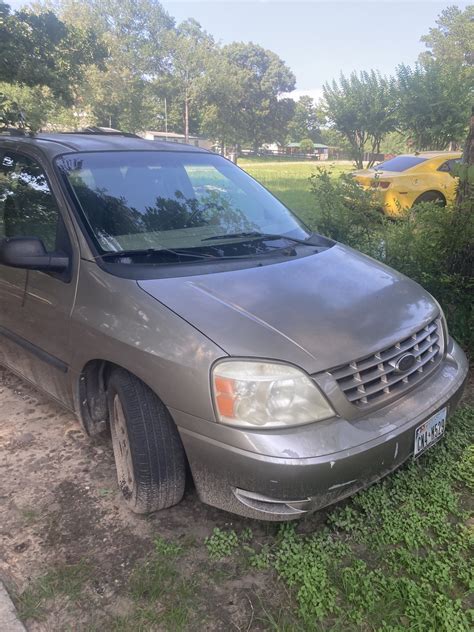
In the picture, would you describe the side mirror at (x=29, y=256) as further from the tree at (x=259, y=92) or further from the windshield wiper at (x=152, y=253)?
the tree at (x=259, y=92)

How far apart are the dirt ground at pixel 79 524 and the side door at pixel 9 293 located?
484 millimetres

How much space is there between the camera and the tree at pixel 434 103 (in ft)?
60.7

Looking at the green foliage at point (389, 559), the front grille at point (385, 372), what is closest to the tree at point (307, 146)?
the front grille at point (385, 372)

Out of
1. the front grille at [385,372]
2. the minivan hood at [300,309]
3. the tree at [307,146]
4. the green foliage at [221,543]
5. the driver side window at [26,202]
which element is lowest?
the green foliage at [221,543]

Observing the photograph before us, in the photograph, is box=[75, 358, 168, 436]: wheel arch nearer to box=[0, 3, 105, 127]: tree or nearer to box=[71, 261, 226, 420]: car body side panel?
box=[71, 261, 226, 420]: car body side panel

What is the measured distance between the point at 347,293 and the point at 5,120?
16.1ft

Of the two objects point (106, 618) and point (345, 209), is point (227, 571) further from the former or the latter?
point (345, 209)

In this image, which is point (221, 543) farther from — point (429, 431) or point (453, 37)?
point (453, 37)

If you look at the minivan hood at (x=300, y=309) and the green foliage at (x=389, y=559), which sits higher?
the minivan hood at (x=300, y=309)

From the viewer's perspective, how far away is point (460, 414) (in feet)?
10.7

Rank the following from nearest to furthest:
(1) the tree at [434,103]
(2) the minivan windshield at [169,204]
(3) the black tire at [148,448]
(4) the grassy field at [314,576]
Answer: (4) the grassy field at [314,576] < (3) the black tire at [148,448] < (2) the minivan windshield at [169,204] < (1) the tree at [434,103]

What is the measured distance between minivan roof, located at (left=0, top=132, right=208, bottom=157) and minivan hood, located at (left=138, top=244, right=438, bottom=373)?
1308mm

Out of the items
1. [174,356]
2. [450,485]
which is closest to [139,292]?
[174,356]

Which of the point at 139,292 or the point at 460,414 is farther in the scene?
the point at 460,414
